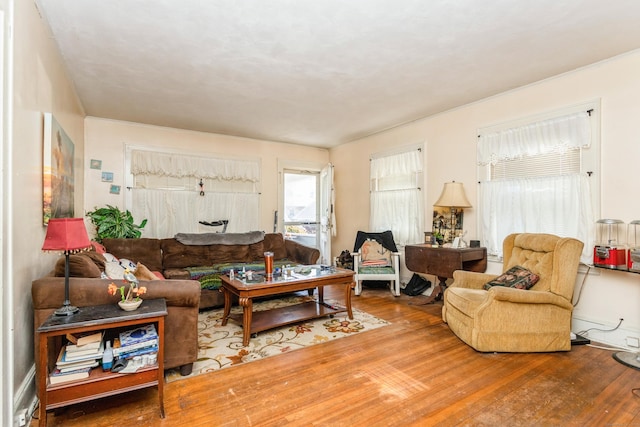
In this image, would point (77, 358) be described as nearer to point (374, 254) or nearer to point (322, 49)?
point (322, 49)

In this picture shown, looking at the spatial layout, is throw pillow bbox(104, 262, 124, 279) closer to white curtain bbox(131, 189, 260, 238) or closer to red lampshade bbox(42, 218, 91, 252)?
red lampshade bbox(42, 218, 91, 252)

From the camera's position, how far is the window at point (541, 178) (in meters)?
2.91

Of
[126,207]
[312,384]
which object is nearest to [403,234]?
[312,384]

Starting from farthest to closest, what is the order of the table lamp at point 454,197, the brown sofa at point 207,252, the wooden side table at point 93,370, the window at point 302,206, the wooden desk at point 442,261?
the window at point 302,206 → the brown sofa at point 207,252 → the table lamp at point 454,197 → the wooden desk at point 442,261 → the wooden side table at point 93,370

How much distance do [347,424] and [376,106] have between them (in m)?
3.36

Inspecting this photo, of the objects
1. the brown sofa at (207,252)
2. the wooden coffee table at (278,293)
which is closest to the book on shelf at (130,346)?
the wooden coffee table at (278,293)

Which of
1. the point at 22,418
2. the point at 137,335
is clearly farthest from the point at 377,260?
the point at 22,418

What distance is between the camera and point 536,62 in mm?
2812

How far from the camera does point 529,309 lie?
260 cm

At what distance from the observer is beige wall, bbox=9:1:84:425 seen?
5.22 feet

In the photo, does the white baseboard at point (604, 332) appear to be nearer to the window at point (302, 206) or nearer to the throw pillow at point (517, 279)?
the throw pillow at point (517, 279)

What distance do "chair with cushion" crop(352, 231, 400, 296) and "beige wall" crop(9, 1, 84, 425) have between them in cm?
334

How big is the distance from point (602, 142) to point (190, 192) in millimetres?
5056

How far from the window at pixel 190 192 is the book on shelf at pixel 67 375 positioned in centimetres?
325
